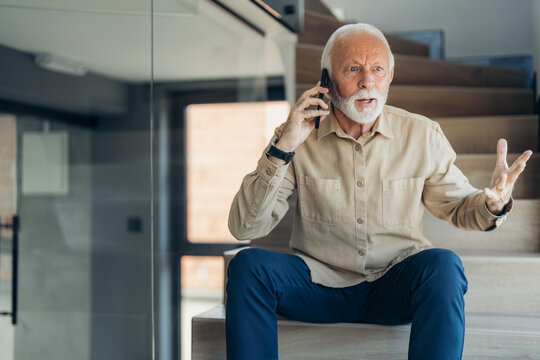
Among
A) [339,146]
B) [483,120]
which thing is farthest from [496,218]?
[483,120]

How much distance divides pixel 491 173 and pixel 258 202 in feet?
3.71

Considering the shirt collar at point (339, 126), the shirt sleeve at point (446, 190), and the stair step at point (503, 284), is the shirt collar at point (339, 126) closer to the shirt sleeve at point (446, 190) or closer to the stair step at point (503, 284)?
the shirt sleeve at point (446, 190)

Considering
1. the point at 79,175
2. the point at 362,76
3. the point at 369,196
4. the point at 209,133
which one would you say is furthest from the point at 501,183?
the point at 79,175

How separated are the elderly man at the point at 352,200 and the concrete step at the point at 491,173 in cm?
62

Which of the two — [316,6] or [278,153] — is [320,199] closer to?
[278,153]

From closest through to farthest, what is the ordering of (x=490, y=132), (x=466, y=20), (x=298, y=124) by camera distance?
A: (x=298, y=124)
(x=490, y=132)
(x=466, y=20)

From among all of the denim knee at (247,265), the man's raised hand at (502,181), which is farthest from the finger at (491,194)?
the denim knee at (247,265)

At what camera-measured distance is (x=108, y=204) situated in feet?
10.5

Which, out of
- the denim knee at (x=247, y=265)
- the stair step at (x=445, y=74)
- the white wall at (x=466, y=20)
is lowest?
the denim knee at (x=247, y=265)

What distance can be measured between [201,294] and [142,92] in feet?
3.37

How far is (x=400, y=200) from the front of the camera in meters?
1.53

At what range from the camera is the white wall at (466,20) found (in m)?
3.47

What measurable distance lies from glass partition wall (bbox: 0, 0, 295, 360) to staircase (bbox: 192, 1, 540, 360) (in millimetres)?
454

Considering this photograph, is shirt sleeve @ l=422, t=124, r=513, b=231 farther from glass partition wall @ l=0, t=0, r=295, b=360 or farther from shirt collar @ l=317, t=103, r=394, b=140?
glass partition wall @ l=0, t=0, r=295, b=360
